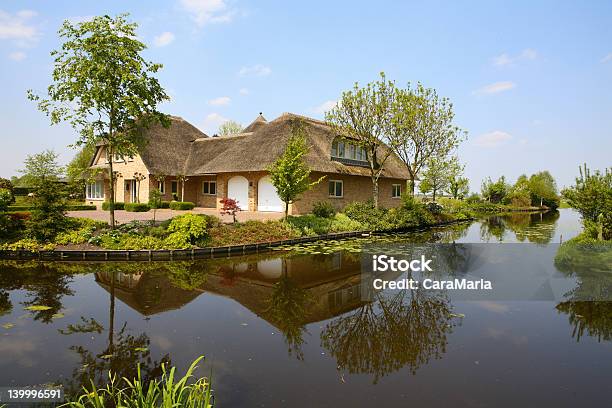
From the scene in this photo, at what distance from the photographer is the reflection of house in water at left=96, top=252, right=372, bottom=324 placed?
29.0 feet

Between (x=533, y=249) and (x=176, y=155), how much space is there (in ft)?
90.4

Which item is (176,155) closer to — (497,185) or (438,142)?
(438,142)

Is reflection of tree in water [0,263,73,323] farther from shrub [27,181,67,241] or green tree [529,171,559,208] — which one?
green tree [529,171,559,208]

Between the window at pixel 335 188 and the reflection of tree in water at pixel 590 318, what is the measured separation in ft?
65.3

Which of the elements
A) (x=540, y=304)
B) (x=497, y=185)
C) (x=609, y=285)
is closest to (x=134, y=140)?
(x=540, y=304)

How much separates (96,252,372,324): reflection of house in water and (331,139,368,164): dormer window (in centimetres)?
1597

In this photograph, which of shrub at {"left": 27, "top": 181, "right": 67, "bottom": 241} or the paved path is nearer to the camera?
shrub at {"left": 27, "top": 181, "right": 67, "bottom": 241}

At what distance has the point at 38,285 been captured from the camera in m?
10.4

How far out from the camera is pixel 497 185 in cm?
6097

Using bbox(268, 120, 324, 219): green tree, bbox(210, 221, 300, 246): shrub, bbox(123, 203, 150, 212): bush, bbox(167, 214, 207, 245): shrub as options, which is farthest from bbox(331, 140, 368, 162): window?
bbox(167, 214, 207, 245): shrub

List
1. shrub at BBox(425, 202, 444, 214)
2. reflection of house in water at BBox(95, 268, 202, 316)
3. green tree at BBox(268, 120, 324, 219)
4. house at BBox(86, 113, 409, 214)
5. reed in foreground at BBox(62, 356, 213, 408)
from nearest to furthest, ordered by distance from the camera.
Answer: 1. reed in foreground at BBox(62, 356, 213, 408)
2. reflection of house in water at BBox(95, 268, 202, 316)
3. green tree at BBox(268, 120, 324, 219)
4. house at BBox(86, 113, 409, 214)
5. shrub at BBox(425, 202, 444, 214)

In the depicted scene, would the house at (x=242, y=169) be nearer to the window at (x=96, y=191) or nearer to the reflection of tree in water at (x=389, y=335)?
the window at (x=96, y=191)

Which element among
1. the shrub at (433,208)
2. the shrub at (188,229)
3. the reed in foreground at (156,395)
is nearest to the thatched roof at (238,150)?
the shrub at (433,208)

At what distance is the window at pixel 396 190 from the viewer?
36.9m
